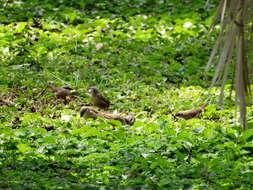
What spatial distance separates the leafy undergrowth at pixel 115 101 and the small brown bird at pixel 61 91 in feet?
0.22

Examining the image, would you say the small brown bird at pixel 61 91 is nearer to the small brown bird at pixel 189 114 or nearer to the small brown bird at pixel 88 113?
the small brown bird at pixel 88 113

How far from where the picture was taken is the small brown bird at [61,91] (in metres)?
5.65

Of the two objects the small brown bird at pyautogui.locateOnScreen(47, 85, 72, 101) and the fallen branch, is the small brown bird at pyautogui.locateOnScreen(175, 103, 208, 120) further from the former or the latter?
the small brown bird at pyautogui.locateOnScreen(47, 85, 72, 101)

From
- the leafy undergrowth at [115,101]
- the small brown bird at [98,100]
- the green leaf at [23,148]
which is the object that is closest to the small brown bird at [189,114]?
the leafy undergrowth at [115,101]

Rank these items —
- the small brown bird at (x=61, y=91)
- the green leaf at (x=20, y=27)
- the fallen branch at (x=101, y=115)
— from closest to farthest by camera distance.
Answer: the fallen branch at (x=101, y=115), the small brown bird at (x=61, y=91), the green leaf at (x=20, y=27)

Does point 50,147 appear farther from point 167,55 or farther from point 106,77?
point 167,55

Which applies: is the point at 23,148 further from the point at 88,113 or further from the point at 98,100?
the point at 98,100

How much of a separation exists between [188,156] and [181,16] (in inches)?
193

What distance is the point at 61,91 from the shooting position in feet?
18.6

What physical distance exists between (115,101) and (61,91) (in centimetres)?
56

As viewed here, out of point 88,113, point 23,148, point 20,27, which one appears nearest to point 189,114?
point 88,113

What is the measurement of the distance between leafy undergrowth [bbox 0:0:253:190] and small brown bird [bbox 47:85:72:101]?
7 centimetres

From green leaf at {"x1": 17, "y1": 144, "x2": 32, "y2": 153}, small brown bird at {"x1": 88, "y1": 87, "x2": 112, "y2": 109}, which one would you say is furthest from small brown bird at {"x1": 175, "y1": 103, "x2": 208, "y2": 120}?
green leaf at {"x1": 17, "y1": 144, "x2": 32, "y2": 153}

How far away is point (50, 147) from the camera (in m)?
4.20
